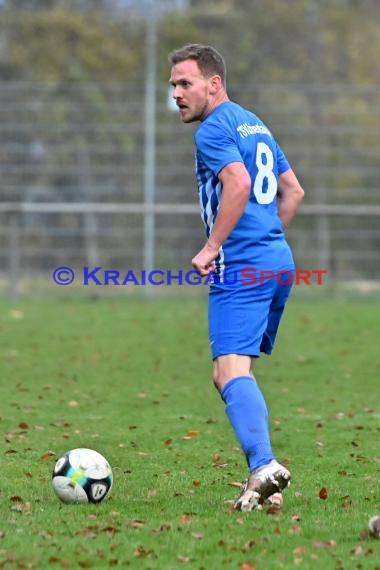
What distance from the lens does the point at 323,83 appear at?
2056 cm

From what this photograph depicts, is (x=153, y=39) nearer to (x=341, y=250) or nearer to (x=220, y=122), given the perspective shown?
(x=341, y=250)

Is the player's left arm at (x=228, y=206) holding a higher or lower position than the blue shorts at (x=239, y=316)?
higher

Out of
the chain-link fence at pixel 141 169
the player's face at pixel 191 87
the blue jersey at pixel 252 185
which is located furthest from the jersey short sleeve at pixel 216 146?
the chain-link fence at pixel 141 169

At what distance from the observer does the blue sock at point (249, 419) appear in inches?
219

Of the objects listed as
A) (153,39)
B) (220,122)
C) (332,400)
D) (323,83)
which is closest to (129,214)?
(153,39)

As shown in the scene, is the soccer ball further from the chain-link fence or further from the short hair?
the chain-link fence

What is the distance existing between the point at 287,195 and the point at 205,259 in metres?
0.81

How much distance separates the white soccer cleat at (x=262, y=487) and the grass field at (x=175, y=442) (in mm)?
84

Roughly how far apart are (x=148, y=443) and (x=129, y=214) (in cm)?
1131

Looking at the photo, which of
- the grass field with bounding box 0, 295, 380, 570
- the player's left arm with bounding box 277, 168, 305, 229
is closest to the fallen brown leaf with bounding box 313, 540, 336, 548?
the grass field with bounding box 0, 295, 380, 570

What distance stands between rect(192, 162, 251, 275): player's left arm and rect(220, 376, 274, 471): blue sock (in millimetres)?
545

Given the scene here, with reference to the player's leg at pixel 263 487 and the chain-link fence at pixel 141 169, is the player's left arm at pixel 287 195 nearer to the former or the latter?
the player's leg at pixel 263 487

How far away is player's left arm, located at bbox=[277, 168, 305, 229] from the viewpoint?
20.2 ft

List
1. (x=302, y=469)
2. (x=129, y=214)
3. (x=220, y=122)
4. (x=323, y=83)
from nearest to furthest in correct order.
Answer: (x=220, y=122)
(x=302, y=469)
(x=129, y=214)
(x=323, y=83)
